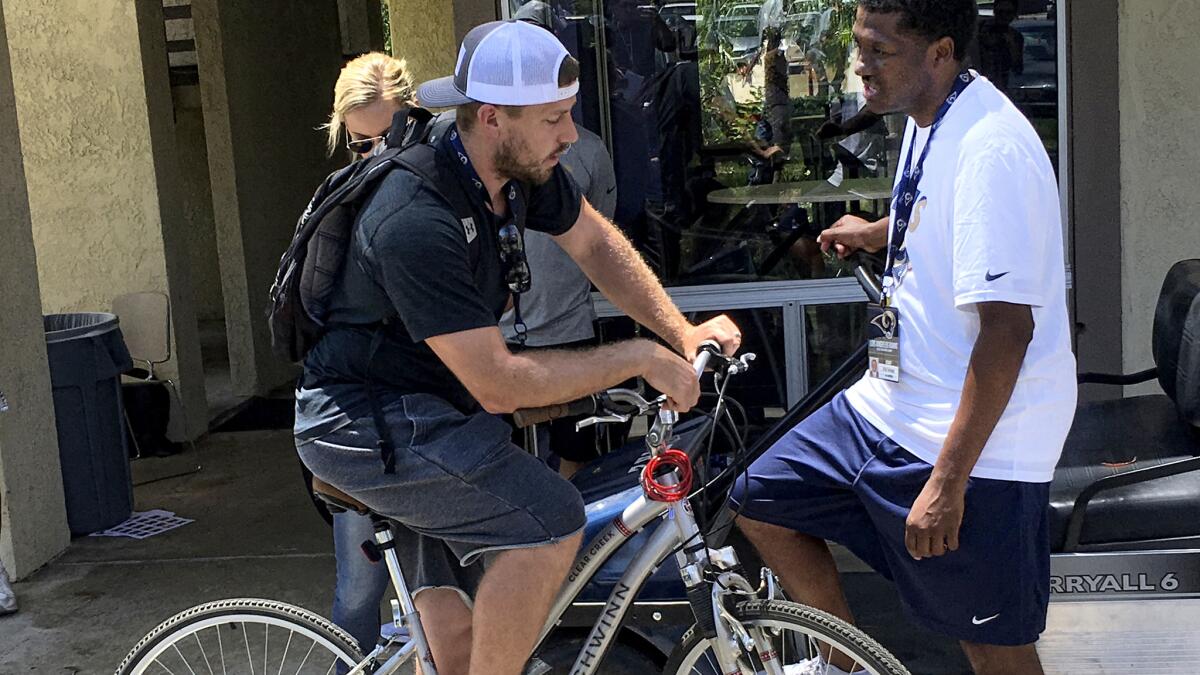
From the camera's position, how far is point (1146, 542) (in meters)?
3.38

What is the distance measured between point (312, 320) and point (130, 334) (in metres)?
4.60

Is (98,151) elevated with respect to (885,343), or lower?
elevated

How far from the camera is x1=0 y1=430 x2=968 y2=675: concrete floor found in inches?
171

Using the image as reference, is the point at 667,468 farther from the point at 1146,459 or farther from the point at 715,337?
the point at 1146,459

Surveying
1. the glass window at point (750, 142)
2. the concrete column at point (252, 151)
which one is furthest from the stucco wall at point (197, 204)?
the glass window at point (750, 142)

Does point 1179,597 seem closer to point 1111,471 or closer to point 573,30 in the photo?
point 1111,471

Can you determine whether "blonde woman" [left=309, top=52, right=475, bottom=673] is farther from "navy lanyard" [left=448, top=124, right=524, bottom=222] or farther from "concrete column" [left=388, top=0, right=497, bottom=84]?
"concrete column" [left=388, top=0, right=497, bottom=84]

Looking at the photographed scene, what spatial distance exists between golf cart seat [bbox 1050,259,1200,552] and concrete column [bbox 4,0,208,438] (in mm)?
5045

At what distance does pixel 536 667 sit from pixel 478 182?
1.04 m

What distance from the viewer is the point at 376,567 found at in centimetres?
344

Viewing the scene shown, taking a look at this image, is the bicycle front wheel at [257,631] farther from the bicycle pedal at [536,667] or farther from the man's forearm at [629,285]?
the man's forearm at [629,285]

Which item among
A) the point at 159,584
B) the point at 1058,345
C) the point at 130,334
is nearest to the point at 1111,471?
the point at 1058,345

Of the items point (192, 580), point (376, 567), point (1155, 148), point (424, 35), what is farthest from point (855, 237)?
point (424, 35)

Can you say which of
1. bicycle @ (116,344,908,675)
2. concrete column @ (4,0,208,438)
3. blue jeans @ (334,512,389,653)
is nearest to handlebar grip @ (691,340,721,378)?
bicycle @ (116,344,908,675)
